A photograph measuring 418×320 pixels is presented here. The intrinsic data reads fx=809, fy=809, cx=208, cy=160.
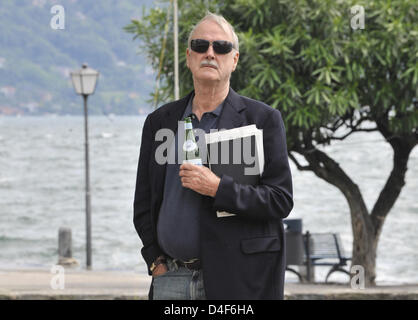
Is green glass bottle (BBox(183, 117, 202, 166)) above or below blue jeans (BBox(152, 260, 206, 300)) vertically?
above

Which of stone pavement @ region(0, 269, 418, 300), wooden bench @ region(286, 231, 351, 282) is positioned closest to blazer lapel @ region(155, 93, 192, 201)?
stone pavement @ region(0, 269, 418, 300)

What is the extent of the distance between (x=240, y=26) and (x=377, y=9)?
1714mm

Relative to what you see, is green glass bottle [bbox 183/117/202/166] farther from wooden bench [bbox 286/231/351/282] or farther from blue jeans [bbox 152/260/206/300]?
wooden bench [bbox 286/231/351/282]

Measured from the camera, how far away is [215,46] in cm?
287

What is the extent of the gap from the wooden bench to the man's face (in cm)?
1093

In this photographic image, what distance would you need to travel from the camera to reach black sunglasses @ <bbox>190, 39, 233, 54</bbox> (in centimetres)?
288

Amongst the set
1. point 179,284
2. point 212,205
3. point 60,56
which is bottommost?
point 179,284

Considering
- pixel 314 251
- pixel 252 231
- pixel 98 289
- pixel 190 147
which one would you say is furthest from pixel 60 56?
pixel 252 231

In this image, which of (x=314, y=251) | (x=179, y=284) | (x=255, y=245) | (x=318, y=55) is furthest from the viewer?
(x=314, y=251)

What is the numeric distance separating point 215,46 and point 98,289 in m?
8.15

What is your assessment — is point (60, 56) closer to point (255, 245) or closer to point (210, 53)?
point (210, 53)

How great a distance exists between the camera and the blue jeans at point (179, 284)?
2812 mm

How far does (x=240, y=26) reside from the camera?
1029cm
